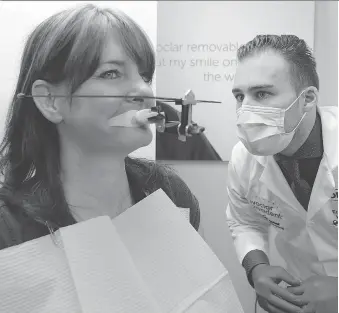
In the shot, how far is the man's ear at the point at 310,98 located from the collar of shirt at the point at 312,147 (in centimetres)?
7

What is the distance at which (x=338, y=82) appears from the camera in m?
0.80

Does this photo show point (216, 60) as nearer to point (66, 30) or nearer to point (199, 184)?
point (199, 184)

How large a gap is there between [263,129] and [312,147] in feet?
0.50

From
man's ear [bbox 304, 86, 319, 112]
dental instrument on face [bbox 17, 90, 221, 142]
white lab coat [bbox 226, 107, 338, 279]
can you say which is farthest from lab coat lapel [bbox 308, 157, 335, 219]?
dental instrument on face [bbox 17, 90, 221, 142]

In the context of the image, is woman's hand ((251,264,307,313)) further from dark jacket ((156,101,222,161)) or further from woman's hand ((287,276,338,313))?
dark jacket ((156,101,222,161))

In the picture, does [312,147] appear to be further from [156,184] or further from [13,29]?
[13,29]

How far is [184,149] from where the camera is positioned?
996 millimetres

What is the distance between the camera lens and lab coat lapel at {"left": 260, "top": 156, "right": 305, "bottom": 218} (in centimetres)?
90

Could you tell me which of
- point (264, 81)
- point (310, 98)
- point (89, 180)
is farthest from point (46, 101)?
point (310, 98)

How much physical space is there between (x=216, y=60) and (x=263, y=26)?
0.44 feet

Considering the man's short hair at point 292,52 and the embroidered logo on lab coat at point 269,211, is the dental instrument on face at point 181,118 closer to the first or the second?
the man's short hair at point 292,52

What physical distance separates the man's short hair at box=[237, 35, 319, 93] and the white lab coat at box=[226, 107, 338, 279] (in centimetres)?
14

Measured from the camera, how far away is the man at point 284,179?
0.77 m

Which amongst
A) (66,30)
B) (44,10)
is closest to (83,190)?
(66,30)
